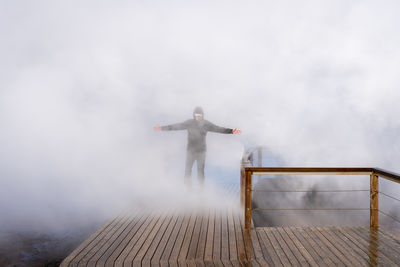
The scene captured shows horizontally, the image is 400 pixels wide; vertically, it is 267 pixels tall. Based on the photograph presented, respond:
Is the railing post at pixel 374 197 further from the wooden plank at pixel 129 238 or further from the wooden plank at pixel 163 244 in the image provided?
the wooden plank at pixel 129 238

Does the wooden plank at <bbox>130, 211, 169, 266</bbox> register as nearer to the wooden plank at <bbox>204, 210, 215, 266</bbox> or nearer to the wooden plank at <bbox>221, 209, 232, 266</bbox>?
the wooden plank at <bbox>204, 210, 215, 266</bbox>

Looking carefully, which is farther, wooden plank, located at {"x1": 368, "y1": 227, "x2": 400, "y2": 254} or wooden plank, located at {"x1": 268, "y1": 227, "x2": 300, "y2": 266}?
wooden plank, located at {"x1": 368, "y1": 227, "x2": 400, "y2": 254}

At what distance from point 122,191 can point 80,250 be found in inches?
138

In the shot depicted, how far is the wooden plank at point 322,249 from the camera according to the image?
3.00m

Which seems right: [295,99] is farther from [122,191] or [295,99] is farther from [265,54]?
[122,191]

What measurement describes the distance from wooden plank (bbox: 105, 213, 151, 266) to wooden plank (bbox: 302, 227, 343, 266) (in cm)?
202

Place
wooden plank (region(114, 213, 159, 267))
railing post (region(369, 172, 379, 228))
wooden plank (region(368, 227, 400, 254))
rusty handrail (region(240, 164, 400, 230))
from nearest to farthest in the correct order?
wooden plank (region(114, 213, 159, 267))
wooden plank (region(368, 227, 400, 254))
rusty handrail (region(240, 164, 400, 230))
railing post (region(369, 172, 379, 228))

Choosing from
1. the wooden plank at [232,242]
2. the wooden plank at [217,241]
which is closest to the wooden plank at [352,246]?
the wooden plank at [232,242]

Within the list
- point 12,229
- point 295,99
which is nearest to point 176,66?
point 295,99

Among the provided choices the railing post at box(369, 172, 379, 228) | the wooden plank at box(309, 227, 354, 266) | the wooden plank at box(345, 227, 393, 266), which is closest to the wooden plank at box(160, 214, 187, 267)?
the wooden plank at box(309, 227, 354, 266)

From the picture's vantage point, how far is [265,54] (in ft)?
145

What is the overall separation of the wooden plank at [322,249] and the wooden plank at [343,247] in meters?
0.13

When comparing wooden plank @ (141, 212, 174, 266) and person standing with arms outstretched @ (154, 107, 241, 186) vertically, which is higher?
person standing with arms outstretched @ (154, 107, 241, 186)

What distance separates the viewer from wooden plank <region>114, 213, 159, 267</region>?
3084mm
